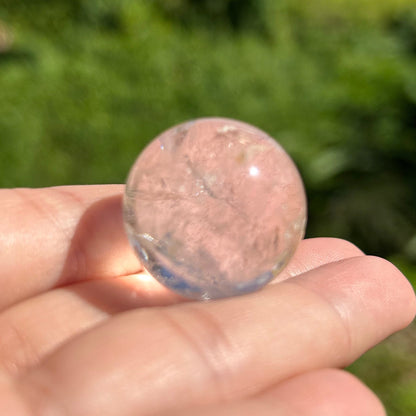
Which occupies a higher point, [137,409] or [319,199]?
[137,409]

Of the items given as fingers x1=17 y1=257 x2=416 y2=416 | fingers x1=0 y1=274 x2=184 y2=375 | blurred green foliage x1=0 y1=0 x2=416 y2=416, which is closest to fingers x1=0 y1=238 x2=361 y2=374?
fingers x1=0 y1=274 x2=184 y2=375

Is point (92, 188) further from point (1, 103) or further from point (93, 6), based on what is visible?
point (93, 6)

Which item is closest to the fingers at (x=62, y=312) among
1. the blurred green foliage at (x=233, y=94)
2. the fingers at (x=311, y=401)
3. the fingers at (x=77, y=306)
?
the fingers at (x=77, y=306)

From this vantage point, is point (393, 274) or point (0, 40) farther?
point (0, 40)

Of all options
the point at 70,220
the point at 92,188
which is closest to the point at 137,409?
the point at 70,220

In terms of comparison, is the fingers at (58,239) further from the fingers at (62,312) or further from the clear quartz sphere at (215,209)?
the clear quartz sphere at (215,209)

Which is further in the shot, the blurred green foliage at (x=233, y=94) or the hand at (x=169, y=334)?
the blurred green foliage at (x=233, y=94)

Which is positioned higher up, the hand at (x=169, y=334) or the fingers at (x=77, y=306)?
the hand at (x=169, y=334)

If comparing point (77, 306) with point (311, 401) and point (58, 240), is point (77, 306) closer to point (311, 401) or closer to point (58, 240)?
point (58, 240)
